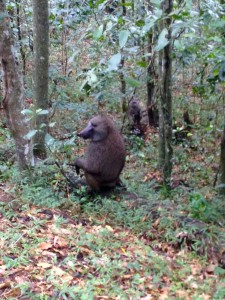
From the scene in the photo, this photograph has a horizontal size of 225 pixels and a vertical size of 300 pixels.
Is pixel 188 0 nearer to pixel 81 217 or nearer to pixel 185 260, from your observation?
pixel 185 260

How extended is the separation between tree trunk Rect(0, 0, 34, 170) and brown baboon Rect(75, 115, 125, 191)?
2.74ft

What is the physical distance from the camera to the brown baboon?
6.40m

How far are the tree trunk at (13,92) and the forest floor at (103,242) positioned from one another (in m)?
0.44

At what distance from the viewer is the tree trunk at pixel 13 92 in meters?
5.73

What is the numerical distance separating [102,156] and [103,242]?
1855mm

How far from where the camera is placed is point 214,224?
18.8 feet

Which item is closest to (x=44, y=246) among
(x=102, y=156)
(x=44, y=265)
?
(x=44, y=265)

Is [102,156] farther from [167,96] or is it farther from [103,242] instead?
[103,242]

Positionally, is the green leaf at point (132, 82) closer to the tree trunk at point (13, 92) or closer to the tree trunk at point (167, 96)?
the tree trunk at point (13, 92)

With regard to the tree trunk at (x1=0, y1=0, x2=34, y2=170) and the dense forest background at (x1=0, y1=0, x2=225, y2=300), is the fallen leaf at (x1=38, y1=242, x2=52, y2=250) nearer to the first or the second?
the dense forest background at (x1=0, y1=0, x2=225, y2=300)

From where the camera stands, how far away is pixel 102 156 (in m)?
6.42

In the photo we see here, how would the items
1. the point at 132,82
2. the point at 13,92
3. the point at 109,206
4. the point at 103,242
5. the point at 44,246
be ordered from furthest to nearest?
the point at 13,92 → the point at 109,206 → the point at 103,242 → the point at 44,246 → the point at 132,82

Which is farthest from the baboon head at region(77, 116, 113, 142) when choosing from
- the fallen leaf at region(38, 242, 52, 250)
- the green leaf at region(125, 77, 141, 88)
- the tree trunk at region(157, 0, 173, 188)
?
the green leaf at region(125, 77, 141, 88)

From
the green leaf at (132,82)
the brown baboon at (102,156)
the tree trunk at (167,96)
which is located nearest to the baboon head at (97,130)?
the brown baboon at (102,156)
